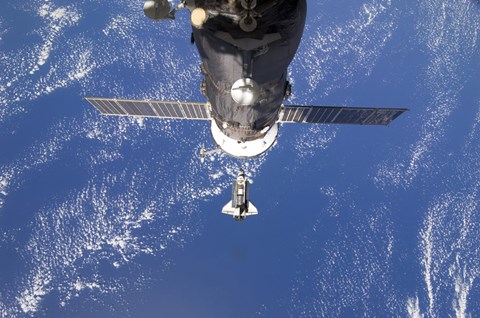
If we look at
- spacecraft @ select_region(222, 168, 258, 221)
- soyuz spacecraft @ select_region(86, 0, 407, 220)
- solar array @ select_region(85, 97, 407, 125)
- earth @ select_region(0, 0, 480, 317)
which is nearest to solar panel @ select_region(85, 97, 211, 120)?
solar array @ select_region(85, 97, 407, 125)

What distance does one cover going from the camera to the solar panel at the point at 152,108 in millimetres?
10547

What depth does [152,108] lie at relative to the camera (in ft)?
35.8

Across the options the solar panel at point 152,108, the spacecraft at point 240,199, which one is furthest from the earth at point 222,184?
the solar panel at point 152,108

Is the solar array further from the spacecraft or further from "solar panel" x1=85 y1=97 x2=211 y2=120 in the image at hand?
the spacecraft

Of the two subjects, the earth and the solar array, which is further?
the earth

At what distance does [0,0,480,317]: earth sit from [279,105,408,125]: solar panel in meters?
13.7

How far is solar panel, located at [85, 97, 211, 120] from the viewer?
10547mm

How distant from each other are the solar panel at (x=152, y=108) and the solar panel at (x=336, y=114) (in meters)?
2.45

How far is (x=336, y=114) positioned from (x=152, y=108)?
5658 millimetres

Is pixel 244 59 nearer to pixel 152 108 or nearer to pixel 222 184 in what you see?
pixel 152 108

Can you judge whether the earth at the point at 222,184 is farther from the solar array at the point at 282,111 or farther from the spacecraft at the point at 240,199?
the solar array at the point at 282,111

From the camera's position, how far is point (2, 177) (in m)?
24.2

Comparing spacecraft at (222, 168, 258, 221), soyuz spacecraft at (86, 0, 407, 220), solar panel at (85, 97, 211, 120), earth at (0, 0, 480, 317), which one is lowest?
earth at (0, 0, 480, 317)

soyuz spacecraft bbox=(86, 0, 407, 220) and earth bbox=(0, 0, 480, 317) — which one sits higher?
soyuz spacecraft bbox=(86, 0, 407, 220)
